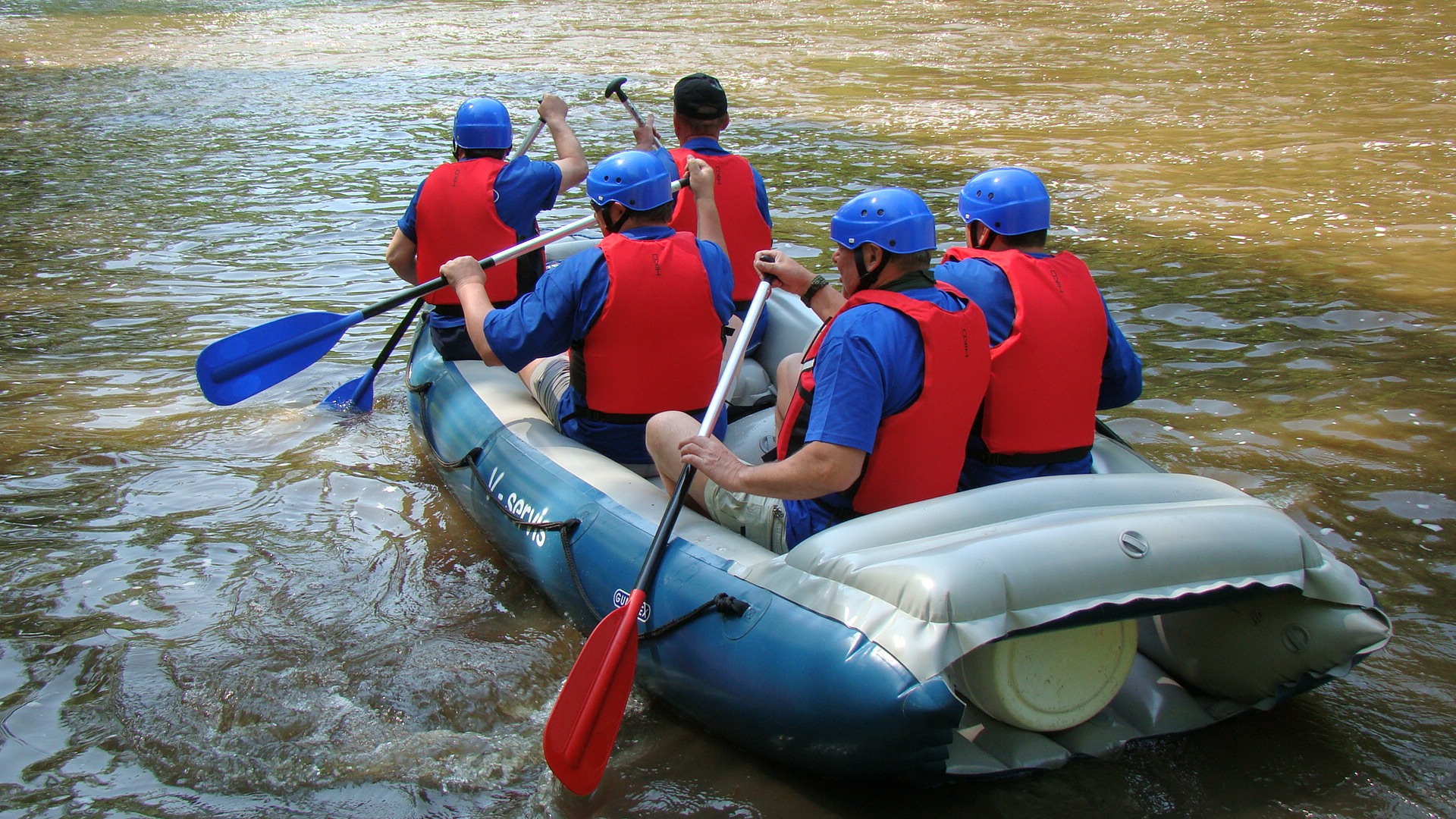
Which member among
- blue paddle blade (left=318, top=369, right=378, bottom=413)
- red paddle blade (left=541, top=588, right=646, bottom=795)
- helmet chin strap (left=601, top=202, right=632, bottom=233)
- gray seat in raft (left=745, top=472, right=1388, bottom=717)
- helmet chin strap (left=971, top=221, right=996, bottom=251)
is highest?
helmet chin strap (left=971, top=221, right=996, bottom=251)

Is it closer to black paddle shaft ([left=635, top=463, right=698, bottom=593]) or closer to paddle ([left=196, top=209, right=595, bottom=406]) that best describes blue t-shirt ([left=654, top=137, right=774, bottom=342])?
paddle ([left=196, top=209, right=595, bottom=406])

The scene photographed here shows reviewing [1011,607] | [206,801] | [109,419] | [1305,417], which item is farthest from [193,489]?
[1305,417]

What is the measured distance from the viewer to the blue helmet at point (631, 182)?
11.7 ft

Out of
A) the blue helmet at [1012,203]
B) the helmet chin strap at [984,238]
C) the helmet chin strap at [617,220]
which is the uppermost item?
the blue helmet at [1012,203]

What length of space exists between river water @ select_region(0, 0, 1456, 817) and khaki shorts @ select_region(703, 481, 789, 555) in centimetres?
56

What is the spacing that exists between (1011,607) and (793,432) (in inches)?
27.7

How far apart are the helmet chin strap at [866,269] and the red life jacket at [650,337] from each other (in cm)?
75

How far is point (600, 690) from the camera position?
9.60 feet

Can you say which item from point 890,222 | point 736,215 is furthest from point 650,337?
point 736,215

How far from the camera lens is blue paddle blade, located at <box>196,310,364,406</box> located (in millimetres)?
4625

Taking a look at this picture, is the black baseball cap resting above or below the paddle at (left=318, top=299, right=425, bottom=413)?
above

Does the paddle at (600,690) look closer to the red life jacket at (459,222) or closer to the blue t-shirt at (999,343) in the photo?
the blue t-shirt at (999,343)

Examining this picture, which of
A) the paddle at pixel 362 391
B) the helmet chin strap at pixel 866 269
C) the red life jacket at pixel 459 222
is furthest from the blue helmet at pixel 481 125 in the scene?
the helmet chin strap at pixel 866 269

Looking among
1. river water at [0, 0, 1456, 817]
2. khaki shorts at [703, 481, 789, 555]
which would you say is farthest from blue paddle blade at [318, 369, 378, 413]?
khaki shorts at [703, 481, 789, 555]
